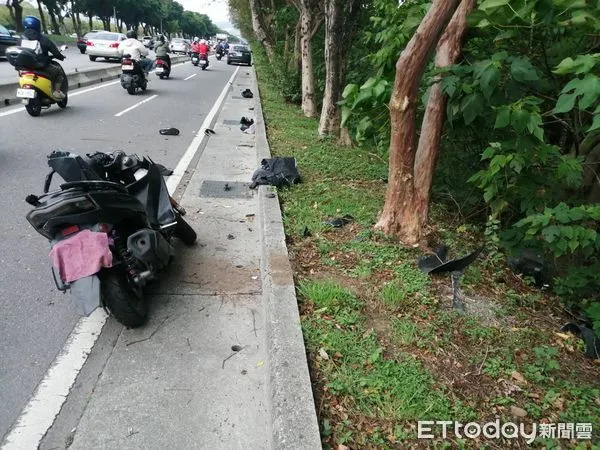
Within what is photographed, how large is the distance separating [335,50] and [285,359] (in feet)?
23.3

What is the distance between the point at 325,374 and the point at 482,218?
10.7 ft

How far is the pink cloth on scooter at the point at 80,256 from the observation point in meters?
2.67

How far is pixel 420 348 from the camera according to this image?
2756mm

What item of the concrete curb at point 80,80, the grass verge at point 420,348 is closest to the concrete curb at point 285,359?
the grass verge at point 420,348

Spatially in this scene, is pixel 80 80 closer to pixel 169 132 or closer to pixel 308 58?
pixel 169 132

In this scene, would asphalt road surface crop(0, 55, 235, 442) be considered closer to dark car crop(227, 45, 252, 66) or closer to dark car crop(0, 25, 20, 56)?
dark car crop(0, 25, 20, 56)

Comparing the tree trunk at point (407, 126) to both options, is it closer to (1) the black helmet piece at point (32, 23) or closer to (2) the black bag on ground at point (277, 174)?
(2) the black bag on ground at point (277, 174)

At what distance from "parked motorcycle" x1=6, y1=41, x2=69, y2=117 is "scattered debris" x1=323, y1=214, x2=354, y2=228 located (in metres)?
7.42

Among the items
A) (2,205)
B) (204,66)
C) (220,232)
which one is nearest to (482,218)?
(220,232)

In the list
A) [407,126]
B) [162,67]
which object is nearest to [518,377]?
[407,126]

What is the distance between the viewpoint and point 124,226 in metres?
3.23

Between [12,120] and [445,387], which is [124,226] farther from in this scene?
[12,120]

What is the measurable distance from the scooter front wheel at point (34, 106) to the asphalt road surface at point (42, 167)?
19 cm

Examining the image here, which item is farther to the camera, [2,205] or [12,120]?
[12,120]
